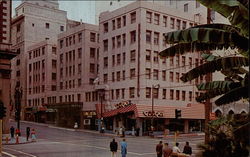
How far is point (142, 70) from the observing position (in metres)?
56.1

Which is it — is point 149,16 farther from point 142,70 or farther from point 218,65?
point 218,65

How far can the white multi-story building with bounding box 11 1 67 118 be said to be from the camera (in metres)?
95.8

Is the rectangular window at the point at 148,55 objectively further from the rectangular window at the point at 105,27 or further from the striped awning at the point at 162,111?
the rectangular window at the point at 105,27

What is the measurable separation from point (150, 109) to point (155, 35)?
12.8m

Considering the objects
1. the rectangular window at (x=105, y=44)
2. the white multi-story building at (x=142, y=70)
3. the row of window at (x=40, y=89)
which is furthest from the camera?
the row of window at (x=40, y=89)

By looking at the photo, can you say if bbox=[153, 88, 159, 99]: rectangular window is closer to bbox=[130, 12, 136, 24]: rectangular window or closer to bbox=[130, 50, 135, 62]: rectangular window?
bbox=[130, 50, 135, 62]: rectangular window

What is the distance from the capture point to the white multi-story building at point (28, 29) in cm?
9581

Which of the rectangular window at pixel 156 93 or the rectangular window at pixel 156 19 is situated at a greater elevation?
the rectangular window at pixel 156 19

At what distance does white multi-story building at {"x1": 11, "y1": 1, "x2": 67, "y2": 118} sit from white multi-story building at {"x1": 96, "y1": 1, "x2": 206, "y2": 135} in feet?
122

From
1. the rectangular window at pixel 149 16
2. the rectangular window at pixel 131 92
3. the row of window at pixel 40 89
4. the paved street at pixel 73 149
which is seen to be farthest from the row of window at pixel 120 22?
the row of window at pixel 40 89

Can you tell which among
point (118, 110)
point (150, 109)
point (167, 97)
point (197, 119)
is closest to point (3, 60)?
point (118, 110)

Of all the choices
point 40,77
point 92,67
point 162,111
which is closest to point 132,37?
point 162,111

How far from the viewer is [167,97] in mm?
60000

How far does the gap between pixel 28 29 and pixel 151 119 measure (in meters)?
54.4
